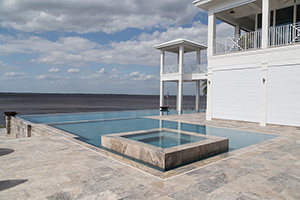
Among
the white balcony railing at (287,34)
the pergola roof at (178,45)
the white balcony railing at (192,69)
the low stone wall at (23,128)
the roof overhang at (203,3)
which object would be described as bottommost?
the low stone wall at (23,128)

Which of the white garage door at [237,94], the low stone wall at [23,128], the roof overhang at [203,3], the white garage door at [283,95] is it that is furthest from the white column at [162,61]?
the low stone wall at [23,128]

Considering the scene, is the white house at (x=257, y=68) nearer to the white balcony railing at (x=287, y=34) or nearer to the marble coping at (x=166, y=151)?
the white balcony railing at (x=287, y=34)

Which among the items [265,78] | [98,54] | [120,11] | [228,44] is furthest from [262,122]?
[98,54]

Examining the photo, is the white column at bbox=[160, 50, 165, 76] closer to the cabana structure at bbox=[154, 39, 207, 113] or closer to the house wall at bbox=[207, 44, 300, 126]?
the cabana structure at bbox=[154, 39, 207, 113]

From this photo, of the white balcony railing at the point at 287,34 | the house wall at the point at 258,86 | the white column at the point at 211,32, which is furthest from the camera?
the white column at the point at 211,32

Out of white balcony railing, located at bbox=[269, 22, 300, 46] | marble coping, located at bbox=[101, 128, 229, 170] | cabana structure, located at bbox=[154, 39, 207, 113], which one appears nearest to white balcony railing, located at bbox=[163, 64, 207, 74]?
cabana structure, located at bbox=[154, 39, 207, 113]

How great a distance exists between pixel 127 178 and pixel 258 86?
9982 millimetres

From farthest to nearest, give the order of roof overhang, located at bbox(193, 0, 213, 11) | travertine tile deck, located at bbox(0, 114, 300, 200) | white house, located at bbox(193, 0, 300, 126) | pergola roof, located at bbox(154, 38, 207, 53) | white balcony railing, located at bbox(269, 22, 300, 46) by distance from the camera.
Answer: pergola roof, located at bbox(154, 38, 207, 53)
roof overhang, located at bbox(193, 0, 213, 11)
white balcony railing, located at bbox(269, 22, 300, 46)
white house, located at bbox(193, 0, 300, 126)
travertine tile deck, located at bbox(0, 114, 300, 200)

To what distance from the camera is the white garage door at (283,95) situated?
1001cm

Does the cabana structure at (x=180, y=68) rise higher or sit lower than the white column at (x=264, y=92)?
higher

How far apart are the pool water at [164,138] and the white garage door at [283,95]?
20.7ft

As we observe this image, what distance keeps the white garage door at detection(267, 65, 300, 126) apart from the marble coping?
600 centimetres

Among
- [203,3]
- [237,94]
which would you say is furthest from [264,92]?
[203,3]

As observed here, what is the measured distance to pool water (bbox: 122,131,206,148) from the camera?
6.16 m
